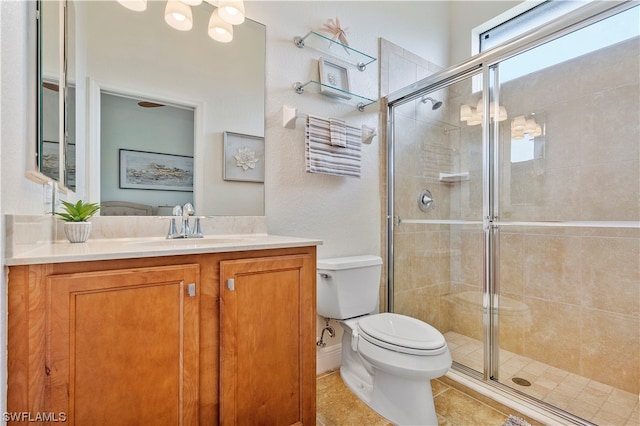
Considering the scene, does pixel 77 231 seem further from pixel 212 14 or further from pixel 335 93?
pixel 335 93

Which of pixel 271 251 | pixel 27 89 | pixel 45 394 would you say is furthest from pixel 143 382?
pixel 27 89

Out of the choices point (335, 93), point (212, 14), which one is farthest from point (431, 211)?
point (212, 14)

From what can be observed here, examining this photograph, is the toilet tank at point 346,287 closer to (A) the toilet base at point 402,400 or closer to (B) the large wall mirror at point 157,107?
(A) the toilet base at point 402,400

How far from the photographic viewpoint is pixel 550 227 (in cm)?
202

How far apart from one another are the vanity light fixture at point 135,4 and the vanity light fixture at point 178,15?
0.30 feet

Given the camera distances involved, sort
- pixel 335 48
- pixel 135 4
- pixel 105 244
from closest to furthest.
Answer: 1. pixel 105 244
2. pixel 135 4
3. pixel 335 48

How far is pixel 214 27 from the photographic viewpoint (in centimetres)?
155

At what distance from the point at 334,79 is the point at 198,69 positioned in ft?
2.74

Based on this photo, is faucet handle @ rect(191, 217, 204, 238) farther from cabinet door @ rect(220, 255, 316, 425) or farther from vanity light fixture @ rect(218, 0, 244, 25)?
vanity light fixture @ rect(218, 0, 244, 25)

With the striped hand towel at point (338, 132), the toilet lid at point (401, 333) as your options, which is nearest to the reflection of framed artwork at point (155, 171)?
the striped hand towel at point (338, 132)

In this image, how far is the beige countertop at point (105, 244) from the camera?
78 cm

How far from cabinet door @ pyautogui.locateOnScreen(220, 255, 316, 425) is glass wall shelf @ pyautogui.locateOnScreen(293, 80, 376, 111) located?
1.09 meters

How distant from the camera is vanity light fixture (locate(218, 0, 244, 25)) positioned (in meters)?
1.48

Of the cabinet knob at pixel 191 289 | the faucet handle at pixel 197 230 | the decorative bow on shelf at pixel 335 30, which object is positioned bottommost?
the cabinet knob at pixel 191 289
